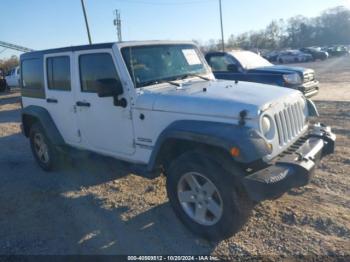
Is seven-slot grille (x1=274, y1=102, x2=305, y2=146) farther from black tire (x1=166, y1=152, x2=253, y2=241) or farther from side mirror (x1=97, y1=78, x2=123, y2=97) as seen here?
side mirror (x1=97, y1=78, x2=123, y2=97)

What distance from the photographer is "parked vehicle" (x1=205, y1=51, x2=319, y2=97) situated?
9523 mm

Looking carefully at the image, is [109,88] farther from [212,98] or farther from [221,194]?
[221,194]

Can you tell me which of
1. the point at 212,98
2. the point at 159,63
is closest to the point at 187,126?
the point at 212,98

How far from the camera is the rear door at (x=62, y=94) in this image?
205 inches

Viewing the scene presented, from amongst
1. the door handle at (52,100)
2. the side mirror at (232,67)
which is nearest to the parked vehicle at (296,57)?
the side mirror at (232,67)

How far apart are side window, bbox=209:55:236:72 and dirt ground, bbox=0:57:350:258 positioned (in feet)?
15.7

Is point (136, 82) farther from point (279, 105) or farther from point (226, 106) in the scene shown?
point (279, 105)

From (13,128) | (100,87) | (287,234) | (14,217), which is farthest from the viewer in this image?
(13,128)

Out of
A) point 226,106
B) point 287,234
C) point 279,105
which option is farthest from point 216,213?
point 279,105

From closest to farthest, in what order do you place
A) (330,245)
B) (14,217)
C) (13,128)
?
(330,245)
(14,217)
(13,128)

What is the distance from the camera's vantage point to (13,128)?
35.6ft

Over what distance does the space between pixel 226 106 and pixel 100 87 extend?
1.49m

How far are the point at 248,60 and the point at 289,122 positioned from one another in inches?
270

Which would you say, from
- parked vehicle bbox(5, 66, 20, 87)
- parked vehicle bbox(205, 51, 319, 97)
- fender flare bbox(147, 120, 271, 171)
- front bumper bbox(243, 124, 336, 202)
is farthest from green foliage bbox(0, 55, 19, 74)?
front bumper bbox(243, 124, 336, 202)
